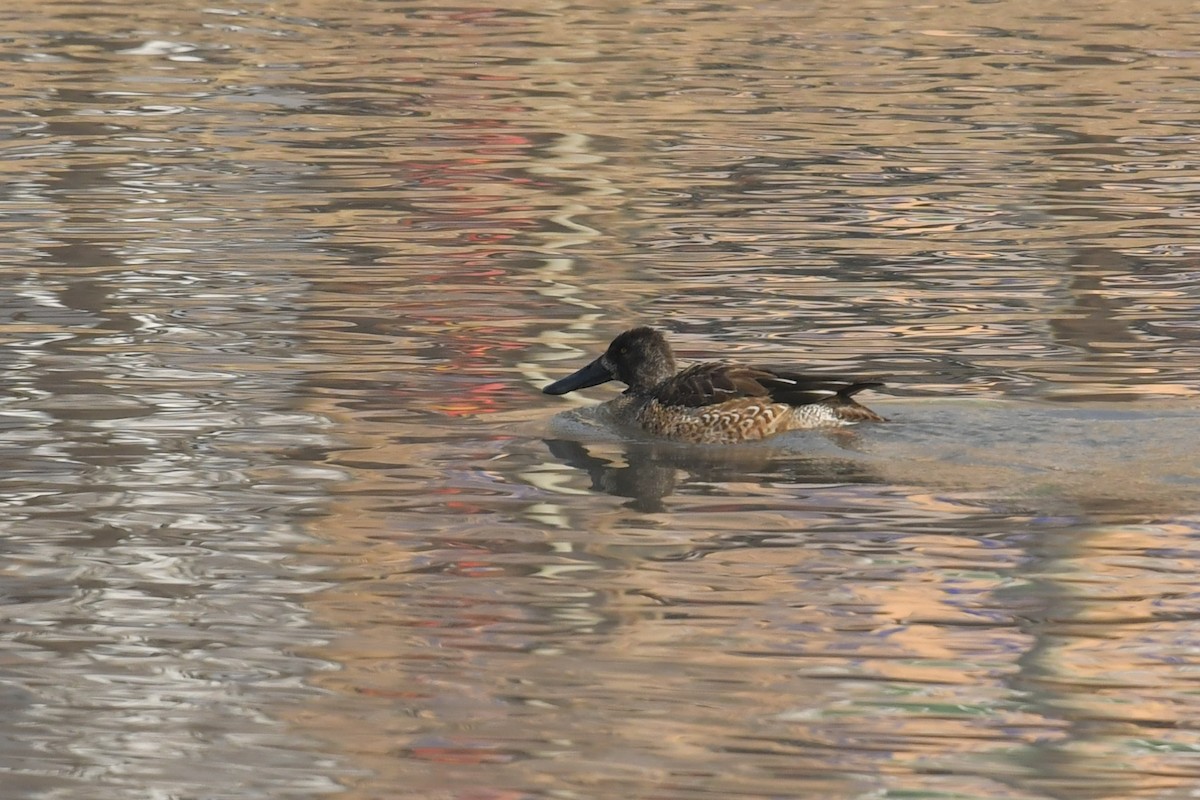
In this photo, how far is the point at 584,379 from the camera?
11.7 meters

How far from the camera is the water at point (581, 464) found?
710cm

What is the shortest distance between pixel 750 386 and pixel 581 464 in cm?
80

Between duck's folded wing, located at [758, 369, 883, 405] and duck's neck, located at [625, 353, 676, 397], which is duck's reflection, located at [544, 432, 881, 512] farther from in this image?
duck's neck, located at [625, 353, 676, 397]

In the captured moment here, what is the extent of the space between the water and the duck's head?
344 mm

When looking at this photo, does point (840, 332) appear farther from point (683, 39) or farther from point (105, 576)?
point (683, 39)

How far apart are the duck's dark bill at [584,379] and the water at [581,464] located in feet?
0.99

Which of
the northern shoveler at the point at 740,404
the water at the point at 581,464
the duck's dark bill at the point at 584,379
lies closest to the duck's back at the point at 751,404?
the northern shoveler at the point at 740,404

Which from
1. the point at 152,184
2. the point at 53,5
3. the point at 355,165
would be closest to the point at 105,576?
the point at 152,184

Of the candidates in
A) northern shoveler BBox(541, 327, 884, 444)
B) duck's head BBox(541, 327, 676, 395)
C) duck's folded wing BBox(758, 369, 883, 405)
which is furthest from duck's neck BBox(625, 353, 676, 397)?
duck's folded wing BBox(758, 369, 883, 405)

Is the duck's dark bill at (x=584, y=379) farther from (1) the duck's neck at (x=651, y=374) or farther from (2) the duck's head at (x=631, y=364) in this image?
(1) the duck's neck at (x=651, y=374)

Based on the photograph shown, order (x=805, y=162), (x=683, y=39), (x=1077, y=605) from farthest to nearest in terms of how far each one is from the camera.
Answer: (x=683, y=39), (x=805, y=162), (x=1077, y=605)

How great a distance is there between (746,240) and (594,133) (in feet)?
18.3

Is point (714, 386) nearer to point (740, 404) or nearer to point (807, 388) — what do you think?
point (740, 404)

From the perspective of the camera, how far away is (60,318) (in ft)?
44.9
